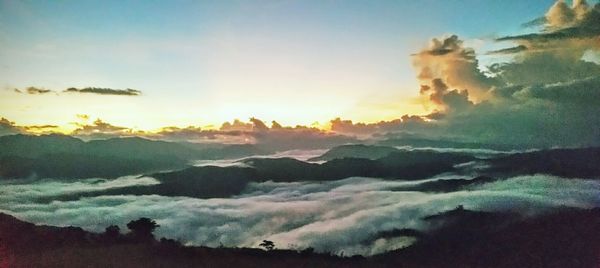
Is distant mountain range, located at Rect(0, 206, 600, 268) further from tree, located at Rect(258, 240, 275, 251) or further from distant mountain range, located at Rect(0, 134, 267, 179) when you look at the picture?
distant mountain range, located at Rect(0, 134, 267, 179)

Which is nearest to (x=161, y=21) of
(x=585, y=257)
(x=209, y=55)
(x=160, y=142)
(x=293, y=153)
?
(x=209, y=55)

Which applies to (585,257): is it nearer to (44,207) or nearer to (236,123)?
(236,123)

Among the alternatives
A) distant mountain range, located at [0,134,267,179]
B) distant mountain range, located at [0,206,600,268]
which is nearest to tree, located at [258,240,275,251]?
distant mountain range, located at [0,206,600,268]

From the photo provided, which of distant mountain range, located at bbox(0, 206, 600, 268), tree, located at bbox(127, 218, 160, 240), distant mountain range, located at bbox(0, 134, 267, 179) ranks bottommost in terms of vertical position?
distant mountain range, located at bbox(0, 206, 600, 268)

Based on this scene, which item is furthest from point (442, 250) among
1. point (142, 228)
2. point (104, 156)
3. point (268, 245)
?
point (104, 156)

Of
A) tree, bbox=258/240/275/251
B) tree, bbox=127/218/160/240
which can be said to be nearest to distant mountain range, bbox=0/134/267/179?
tree, bbox=127/218/160/240

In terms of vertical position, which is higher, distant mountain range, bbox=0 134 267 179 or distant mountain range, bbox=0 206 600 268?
distant mountain range, bbox=0 134 267 179

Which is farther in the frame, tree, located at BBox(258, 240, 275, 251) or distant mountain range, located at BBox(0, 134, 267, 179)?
distant mountain range, located at BBox(0, 134, 267, 179)

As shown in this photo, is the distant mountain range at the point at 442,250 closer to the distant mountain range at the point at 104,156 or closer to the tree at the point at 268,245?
the tree at the point at 268,245
